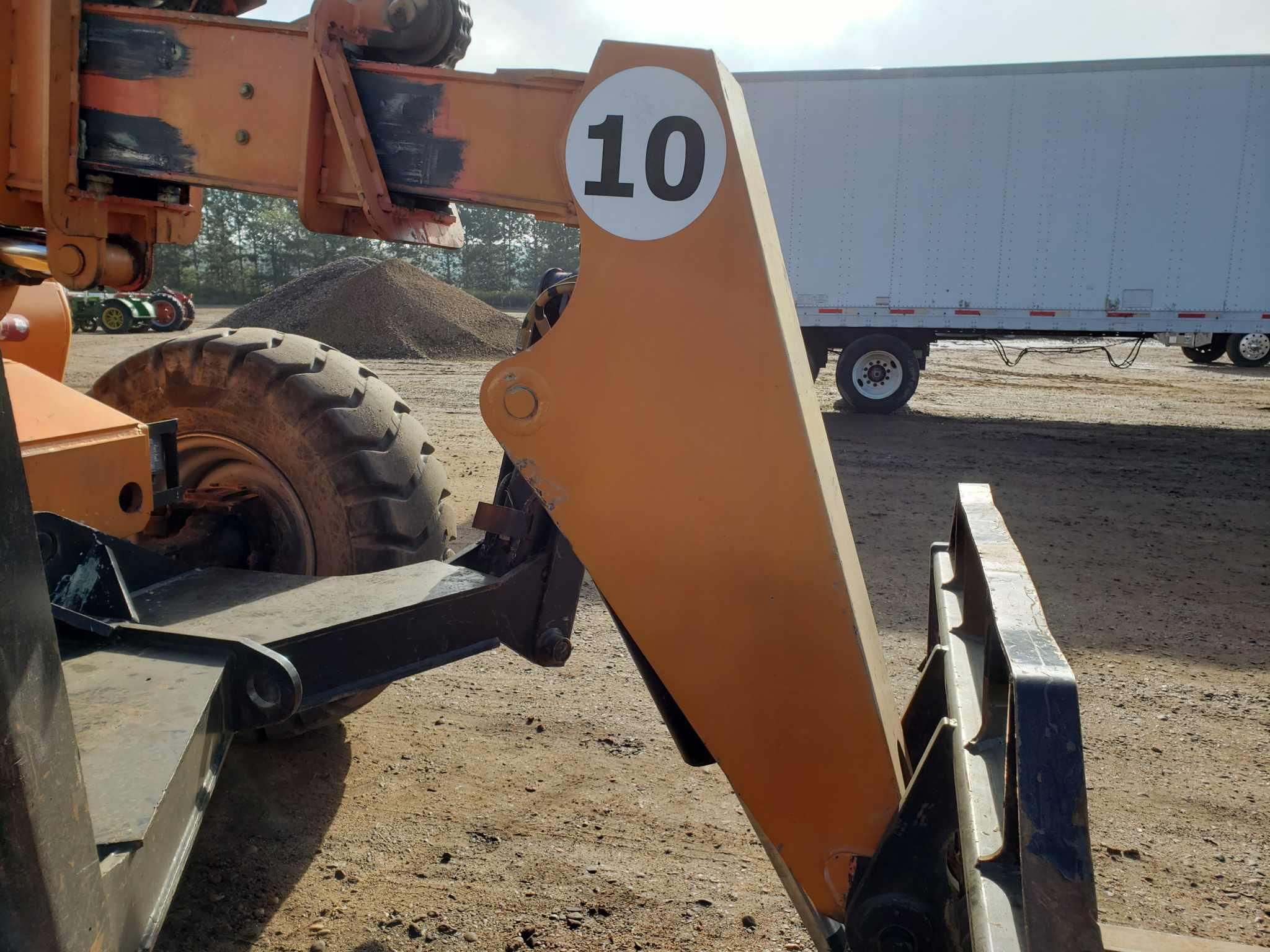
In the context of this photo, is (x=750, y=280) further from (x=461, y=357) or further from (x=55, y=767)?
(x=461, y=357)

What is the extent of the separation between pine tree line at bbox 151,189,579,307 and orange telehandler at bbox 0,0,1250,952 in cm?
4401

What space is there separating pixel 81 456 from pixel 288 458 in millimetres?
618

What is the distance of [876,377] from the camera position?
1302 cm

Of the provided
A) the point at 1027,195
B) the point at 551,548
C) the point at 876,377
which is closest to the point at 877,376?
the point at 876,377

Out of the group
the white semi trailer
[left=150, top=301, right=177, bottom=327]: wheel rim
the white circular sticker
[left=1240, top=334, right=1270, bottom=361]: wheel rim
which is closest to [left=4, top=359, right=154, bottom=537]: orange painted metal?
the white circular sticker

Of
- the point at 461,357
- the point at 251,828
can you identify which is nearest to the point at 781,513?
the point at 251,828

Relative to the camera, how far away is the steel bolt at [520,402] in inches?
73.7

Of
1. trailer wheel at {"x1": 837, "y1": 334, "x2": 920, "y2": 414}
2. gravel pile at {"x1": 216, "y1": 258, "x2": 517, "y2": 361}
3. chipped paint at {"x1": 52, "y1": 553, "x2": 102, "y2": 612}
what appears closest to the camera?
chipped paint at {"x1": 52, "y1": 553, "x2": 102, "y2": 612}

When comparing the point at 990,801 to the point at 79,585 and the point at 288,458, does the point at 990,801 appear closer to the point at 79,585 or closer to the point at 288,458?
the point at 79,585

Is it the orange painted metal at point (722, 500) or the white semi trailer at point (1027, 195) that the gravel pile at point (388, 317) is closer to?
the white semi trailer at point (1027, 195)

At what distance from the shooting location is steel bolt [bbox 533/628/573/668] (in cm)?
266

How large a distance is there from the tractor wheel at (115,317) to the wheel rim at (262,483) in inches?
948

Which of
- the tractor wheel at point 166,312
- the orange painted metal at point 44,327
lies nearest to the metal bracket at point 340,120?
the orange painted metal at point 44,327

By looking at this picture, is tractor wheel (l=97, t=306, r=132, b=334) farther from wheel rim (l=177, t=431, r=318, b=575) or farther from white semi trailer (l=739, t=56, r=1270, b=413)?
wheel rim (l=177, t=431, r=318, b=575)
